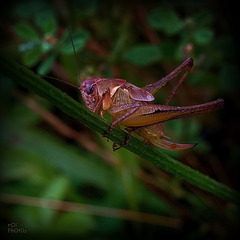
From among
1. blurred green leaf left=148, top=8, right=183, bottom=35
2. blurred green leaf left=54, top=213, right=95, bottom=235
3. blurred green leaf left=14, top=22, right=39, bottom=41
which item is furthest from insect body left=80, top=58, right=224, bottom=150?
blurred green leaf left=54, top=213, right=95, bottom=235

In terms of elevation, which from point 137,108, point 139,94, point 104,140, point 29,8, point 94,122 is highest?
point 29,8

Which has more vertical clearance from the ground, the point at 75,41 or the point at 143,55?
the point at 143,55

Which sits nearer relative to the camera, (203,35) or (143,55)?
(203,35)

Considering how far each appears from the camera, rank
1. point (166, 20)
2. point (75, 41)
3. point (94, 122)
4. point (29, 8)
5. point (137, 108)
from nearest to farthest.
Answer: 1. point (94, 122)
2. point (137, 108)
3. point (75, 41)
4. point (166, 20)
5. point (29, 8)

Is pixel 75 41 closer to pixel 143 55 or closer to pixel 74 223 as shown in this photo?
pixel 143 55

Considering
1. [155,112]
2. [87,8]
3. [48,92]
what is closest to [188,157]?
[155,112]

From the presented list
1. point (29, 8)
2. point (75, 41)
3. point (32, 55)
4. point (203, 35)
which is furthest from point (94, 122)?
point (29, 8)
